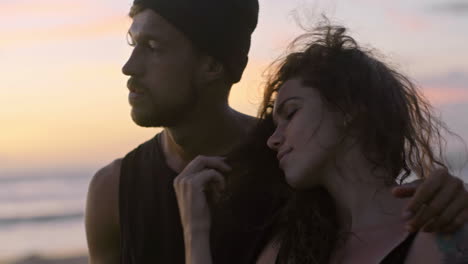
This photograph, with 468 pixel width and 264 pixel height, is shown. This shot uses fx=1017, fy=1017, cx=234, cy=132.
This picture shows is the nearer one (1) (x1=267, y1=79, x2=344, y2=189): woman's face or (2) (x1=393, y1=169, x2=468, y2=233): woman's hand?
(2) (x1=393, y1=169, x2=468, y2=233): woman's hand

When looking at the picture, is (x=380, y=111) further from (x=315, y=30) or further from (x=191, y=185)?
(x=191, y=185)

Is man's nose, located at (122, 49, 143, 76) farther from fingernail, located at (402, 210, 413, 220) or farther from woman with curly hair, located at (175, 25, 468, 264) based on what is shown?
fingernail, located at (402, 210, 413, 220)

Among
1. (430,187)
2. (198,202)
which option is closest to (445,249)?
(430,187)

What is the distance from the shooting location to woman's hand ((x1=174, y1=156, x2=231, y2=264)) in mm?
3992

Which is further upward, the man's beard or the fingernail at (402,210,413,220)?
the man's beard

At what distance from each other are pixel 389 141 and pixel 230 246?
1135 mm

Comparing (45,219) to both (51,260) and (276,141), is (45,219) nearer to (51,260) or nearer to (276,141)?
(51,260)

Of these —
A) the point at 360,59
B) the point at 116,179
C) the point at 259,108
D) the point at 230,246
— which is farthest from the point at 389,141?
the point at 116,179

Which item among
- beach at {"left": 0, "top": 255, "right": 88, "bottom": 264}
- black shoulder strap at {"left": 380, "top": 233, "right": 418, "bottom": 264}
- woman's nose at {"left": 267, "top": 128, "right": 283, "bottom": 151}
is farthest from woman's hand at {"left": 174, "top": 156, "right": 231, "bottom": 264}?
beach at {"left": 0, "top": 255, "right": 88, "bottom": 264}

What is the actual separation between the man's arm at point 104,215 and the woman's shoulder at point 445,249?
2098 mm

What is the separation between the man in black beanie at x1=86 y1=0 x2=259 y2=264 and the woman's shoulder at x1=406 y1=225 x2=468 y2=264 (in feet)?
4.52

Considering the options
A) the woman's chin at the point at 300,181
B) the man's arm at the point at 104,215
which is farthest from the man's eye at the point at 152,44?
the woman's chin at the point at 300,181

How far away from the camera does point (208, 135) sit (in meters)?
4.86

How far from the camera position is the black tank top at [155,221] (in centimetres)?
465
